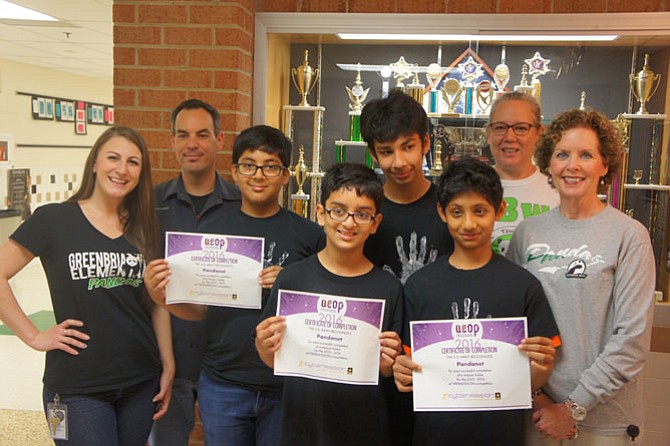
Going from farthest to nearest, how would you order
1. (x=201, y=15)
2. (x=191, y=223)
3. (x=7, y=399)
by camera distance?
(x=7, y=399) → (x=201, y=15) → (x=191, y=223)

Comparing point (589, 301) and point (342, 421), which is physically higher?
point (589, 301)

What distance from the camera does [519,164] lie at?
2312 millimetres

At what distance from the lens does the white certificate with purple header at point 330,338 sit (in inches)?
66.7

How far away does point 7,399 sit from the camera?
169 inches

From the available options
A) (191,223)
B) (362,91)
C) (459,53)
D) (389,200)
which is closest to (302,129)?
(362,91)

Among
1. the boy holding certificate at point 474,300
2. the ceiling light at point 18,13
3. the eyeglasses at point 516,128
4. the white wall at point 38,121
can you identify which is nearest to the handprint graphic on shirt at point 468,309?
the boy holding certificate at point 474,300

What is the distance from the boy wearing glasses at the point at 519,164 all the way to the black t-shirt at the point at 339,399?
72cm

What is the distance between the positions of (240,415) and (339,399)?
453 millimetres

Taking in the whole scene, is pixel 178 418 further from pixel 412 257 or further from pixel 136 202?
pixel 412 257

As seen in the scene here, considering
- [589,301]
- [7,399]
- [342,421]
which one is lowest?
[7,399]

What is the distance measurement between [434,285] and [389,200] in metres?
0.39

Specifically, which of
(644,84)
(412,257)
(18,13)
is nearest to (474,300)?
(412,257)

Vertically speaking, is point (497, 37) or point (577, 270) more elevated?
point (497, 37)

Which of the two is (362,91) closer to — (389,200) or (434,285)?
(389,200)
